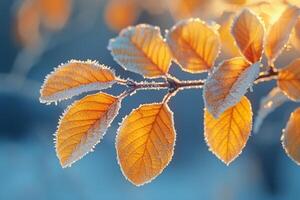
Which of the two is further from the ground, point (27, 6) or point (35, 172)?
point (27, 6)

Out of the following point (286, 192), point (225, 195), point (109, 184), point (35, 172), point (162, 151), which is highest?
point (162, 151)

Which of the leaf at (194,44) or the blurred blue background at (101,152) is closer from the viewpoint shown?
the leaf at (194,44)

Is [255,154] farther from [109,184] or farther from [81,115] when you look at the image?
[81,115]

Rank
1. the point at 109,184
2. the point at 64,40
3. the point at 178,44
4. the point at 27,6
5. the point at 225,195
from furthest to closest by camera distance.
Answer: the point at 64,40, the point at 109,184, the point at 225,195, the point at 27,6, the point at 178,44

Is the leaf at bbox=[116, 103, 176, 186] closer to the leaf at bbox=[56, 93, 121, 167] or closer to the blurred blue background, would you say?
the leaf at bbox=[56, 93, 121, 167]

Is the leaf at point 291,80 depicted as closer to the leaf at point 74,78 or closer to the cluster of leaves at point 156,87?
the cluster of leaves at point 156,87

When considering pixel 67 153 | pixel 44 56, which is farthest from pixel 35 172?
pixel 67 153

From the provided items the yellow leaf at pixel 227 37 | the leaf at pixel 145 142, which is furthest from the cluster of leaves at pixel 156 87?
the yellow leaf at pixel 227 37

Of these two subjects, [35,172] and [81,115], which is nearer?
[81,115]
